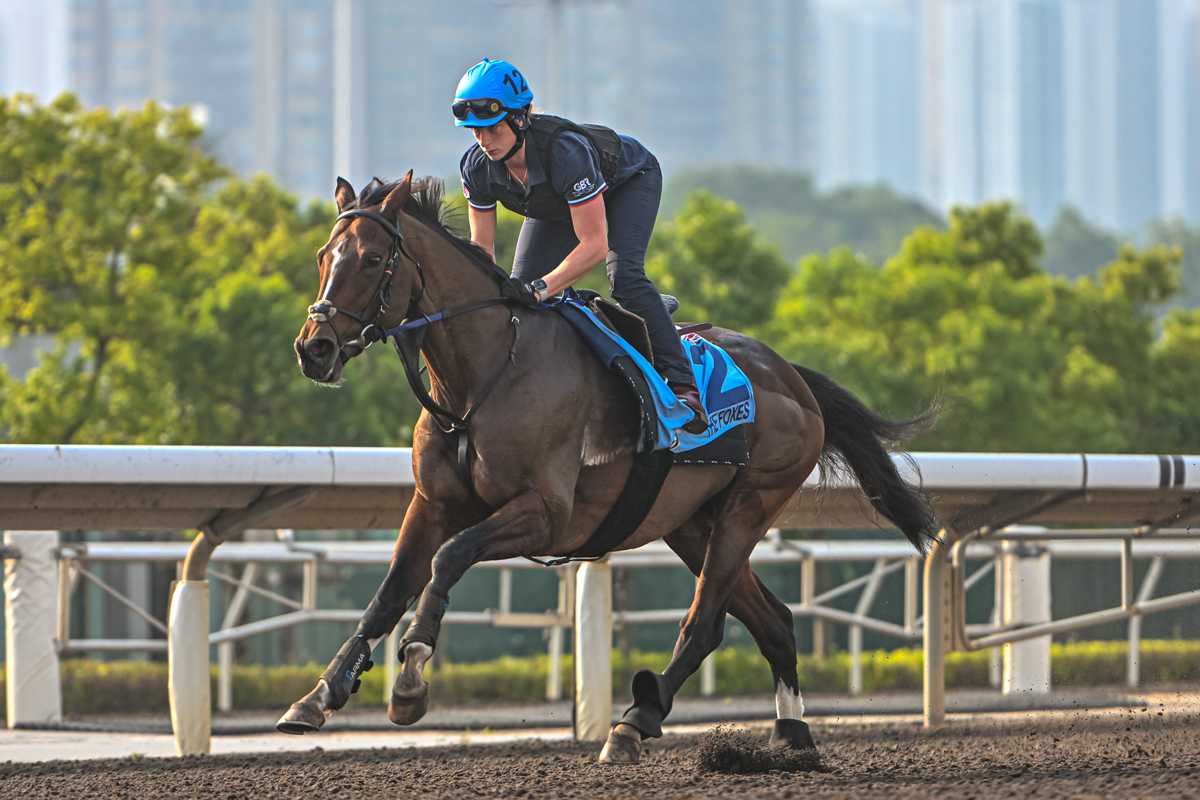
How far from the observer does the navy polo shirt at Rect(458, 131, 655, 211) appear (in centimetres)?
516

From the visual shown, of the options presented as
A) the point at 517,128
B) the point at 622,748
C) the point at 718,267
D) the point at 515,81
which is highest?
the point at 718,267

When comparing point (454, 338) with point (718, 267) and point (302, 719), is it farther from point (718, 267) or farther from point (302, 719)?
point (718, 267)

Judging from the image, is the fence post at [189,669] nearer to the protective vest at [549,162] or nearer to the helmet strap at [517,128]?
the protective vest at [549,162]

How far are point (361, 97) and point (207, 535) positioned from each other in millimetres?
159329

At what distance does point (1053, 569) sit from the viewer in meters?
13.7

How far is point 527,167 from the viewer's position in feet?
17.2

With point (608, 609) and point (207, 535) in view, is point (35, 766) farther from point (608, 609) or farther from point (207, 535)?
point (608, 609)

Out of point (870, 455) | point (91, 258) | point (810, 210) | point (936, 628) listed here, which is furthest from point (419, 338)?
point (810, 210)

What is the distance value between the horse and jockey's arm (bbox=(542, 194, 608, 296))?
5.8 inches

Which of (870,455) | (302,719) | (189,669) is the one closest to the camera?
(302,719)

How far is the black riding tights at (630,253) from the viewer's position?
5.41 m

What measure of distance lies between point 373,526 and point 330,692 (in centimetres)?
342

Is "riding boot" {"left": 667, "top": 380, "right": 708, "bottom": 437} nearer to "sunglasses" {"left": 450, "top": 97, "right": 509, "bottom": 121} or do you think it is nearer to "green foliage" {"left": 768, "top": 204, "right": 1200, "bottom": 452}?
"sunglasses" {"left": 450, "top": 97, "right": 509, "bottom": 121}

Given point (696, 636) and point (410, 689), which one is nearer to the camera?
point (410, 689)
